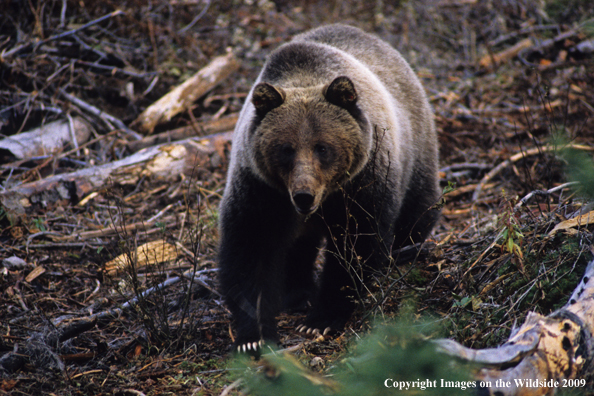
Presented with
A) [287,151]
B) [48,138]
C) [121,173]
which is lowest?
[121,173]

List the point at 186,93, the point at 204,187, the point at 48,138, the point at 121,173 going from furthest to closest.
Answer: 1. the point at 186,93
2. the point at 48,138
3. the point at 204,187
4. the point at 121,173

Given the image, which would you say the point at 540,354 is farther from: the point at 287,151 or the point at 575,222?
the point at 287,151

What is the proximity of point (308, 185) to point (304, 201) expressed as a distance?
0.38 feet

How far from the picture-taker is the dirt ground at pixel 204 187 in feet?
10.8

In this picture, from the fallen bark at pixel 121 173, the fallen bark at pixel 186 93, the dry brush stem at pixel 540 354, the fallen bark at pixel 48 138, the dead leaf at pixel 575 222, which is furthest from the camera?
the fallen bark at pixel 186 93

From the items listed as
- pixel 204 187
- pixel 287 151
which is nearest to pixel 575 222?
pixel 287 151

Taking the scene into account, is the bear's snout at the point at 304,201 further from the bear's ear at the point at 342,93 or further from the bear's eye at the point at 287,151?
the bear's ear at the point at 342,93

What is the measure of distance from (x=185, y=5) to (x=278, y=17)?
7.79 feet

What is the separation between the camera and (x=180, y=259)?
5.25 m

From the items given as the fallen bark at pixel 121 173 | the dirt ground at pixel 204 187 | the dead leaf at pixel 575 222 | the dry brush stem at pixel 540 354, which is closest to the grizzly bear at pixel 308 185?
the dirt ground at pixel 204 187

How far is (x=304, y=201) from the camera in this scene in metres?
3.36

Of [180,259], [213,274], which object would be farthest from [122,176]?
[213,274]

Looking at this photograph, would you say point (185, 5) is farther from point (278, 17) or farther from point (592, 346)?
point (592, 346)

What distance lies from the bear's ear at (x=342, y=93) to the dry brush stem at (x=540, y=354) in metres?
2.09
